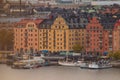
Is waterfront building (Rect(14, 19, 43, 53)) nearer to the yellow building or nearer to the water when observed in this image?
the yellow building

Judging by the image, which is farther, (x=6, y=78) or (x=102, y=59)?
(x=102, y=59)

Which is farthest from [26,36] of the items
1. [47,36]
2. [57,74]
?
[57,74]

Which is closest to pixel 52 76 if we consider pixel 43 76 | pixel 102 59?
pixel 43 76

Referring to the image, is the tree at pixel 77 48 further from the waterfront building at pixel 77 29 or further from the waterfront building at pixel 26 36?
the waterfront building at pixel 26 36

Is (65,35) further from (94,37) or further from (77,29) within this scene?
(94,37)

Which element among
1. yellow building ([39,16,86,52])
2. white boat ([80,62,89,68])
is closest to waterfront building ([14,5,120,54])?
yellow building ([39,16,86,52])

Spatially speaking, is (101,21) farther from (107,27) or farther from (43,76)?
(43,76)

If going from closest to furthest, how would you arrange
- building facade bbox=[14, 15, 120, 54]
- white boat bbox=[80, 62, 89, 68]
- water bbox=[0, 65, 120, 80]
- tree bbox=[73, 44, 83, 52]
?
1. water bbox=[0, 65, 120, 80]
2. white boat bbox=[80, 62, 89, 68]
3. tree bbox=[73, 44, 83, 52]
4. building facade bbox=[14, 15, 120, 54]
